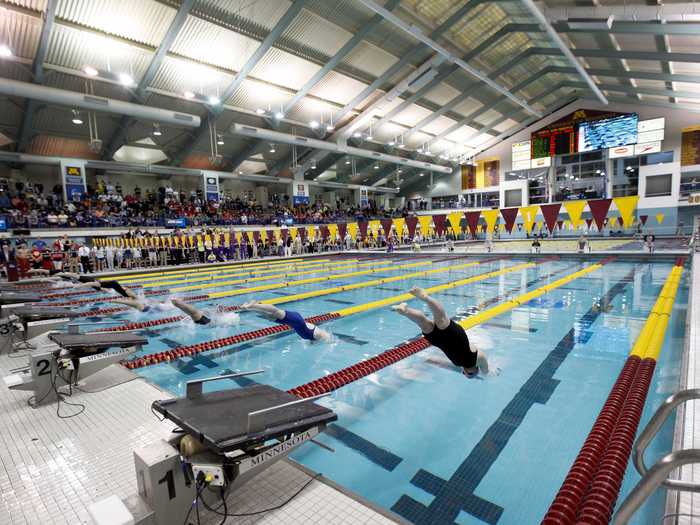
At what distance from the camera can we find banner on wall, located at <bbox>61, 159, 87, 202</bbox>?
17.4m

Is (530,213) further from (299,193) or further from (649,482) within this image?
(299,193)

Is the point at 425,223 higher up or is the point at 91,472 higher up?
the point at 425,223

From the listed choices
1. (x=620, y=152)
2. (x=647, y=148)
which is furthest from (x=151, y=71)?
(x=647, y=148)

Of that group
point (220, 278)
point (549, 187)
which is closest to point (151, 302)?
point (220, 278)

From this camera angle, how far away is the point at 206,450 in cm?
139

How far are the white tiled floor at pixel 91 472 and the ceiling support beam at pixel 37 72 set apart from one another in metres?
13.3

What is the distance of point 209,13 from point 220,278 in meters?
9.65

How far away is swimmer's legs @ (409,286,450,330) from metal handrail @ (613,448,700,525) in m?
1.35

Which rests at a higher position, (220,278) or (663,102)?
(663,102)

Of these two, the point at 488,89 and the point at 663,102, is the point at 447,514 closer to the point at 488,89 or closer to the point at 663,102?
the point at 488,89

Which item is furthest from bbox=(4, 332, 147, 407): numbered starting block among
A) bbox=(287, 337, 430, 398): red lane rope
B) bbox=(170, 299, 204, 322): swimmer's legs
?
bbox=(287, 337, 430, 398): red lane rope

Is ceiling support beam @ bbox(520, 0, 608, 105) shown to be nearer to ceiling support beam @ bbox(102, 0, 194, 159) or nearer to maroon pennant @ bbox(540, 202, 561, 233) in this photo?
maroon pennant @ bbox(540, 202, 561, 233)

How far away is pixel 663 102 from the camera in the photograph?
72.9ft

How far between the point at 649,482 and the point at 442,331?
1542 mm
